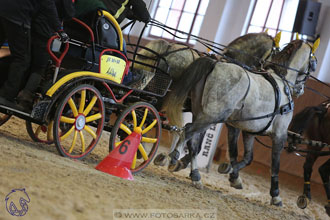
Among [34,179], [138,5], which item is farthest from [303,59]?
[34,179]

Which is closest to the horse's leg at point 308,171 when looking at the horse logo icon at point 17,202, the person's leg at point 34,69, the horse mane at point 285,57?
the horse mane at point 285,57

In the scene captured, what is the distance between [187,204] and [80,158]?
43.8 inches

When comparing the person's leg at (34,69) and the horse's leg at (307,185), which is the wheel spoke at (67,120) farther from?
the horse's leg at (307,185)

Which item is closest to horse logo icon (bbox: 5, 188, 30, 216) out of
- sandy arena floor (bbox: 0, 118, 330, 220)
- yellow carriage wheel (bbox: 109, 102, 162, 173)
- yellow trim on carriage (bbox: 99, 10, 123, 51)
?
sandy arena floor (bbox: 0, 118, 330, 220)

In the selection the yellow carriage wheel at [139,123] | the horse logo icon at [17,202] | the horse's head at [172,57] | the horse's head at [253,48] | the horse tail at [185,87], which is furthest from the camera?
the horse's head at [253,48]

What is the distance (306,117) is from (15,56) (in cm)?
416

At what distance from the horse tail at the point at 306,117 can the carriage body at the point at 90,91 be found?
261cm

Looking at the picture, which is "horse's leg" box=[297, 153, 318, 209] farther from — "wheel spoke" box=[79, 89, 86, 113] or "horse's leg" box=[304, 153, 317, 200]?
"wheel spoke" box=[79, 89, 86, 113]

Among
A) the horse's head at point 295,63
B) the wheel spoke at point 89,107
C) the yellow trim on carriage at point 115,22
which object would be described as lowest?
the wheel spoke at point 89,107

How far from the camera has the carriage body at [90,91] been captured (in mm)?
3756

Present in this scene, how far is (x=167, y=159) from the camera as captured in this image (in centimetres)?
467

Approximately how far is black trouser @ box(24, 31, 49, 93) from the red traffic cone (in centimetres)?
88

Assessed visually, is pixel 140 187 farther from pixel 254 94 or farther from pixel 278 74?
pixel 278 74

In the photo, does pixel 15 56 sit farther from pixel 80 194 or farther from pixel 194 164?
pixel 194 164
